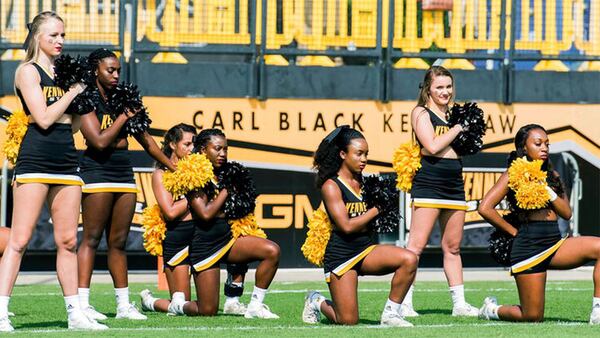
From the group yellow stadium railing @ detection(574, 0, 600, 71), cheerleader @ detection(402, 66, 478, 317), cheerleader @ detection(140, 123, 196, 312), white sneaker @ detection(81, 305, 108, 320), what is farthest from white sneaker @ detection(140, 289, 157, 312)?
yellow stadium railing @ detection(574, 0, 600, 71)

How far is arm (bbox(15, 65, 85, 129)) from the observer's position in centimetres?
717

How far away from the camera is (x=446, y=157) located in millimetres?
8648

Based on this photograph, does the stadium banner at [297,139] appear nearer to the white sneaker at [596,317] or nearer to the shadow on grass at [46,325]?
the shadow on grass at [46,325]

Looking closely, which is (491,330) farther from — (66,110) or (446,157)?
(66,110)

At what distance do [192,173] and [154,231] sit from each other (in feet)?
2.93

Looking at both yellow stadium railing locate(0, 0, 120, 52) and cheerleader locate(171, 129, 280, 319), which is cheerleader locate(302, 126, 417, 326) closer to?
cheerleader locate(171, 129, 280, 319)

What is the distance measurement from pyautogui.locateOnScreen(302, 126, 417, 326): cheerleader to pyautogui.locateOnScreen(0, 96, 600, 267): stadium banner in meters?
6.02

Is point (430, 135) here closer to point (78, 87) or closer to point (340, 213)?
point (340, 213)

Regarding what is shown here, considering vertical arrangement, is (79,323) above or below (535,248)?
below

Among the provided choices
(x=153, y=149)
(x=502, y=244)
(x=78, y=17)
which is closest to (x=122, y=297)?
(x=153, y=149)

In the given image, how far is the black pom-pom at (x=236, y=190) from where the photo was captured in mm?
8484

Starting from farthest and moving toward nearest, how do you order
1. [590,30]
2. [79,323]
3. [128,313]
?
[590,30]
[128,313]
[79,323]

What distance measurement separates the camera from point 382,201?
25.4 feet

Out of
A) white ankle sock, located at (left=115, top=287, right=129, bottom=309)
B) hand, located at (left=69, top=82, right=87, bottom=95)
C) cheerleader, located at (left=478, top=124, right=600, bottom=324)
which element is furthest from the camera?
white ankle sock, located at (left=115, top=287, right=129, bottom=309)
